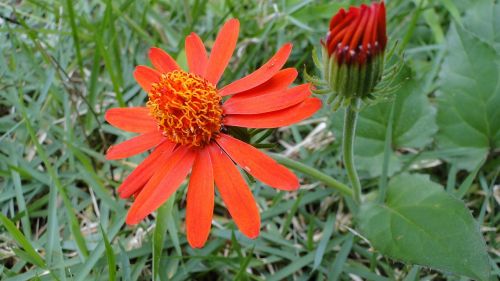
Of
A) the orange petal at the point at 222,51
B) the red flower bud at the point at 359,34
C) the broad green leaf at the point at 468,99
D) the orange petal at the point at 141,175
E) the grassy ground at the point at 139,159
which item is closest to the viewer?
the red flower bud at the point at 359,34

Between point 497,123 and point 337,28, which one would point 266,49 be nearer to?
point 497,123

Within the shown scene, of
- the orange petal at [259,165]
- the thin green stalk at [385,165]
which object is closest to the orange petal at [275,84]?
the orange petal at [259,165]

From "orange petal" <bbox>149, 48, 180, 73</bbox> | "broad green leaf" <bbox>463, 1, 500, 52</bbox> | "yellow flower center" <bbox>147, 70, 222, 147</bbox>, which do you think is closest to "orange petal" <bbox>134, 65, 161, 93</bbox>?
"orange petal" <bbox>149, 48, 180, 73</bbox>

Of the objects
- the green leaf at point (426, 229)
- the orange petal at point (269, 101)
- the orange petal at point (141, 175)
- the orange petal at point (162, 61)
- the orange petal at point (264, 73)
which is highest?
the orange petal at point (162, 61)

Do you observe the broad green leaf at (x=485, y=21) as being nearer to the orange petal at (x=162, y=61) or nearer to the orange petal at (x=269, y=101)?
the orange petal at (x=269, y=101)

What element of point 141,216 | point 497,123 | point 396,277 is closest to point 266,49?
point 497,123

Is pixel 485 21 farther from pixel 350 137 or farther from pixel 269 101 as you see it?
pixel 269 101
